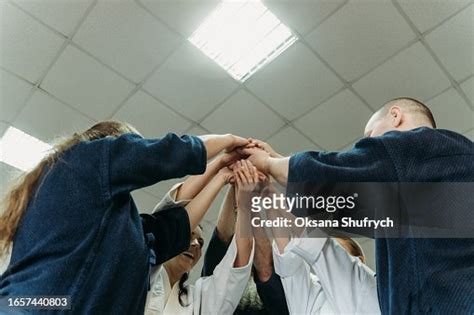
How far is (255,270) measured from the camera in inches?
49.9

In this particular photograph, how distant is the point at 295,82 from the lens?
2.11 meters

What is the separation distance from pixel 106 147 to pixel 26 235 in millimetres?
230

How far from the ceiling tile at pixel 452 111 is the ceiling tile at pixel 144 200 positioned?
200 centimetres

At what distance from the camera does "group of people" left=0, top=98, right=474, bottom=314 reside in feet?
2.45

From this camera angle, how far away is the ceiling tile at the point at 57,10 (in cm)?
183

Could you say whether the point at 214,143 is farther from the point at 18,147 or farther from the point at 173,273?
the point at 18,147

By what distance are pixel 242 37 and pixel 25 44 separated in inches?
42.7

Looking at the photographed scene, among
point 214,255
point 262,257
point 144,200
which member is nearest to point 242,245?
point 262,257

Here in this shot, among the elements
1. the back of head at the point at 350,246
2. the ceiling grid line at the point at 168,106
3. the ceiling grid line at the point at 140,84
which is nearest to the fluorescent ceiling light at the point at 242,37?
the ceiling grid line at the point at 140,84

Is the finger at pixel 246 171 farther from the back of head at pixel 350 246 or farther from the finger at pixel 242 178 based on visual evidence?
the back of head at pixel 350 246

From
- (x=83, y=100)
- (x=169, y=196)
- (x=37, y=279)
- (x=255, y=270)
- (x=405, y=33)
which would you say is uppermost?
(x=405, y=33)

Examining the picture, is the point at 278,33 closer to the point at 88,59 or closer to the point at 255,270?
the point at 88,59

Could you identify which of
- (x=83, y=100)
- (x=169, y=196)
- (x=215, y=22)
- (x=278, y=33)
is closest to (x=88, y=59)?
(x=83, y=100)

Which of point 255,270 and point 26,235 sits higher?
point 255,270
